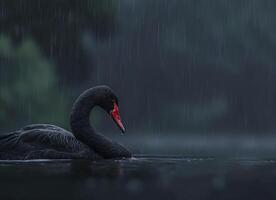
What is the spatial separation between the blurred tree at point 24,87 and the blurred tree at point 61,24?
59 cm

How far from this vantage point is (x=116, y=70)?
33.2 m

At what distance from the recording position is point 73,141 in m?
9.82

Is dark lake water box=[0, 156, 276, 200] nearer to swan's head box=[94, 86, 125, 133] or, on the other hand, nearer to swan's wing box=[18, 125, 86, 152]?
swan's wing box=[18, 125, 86, 152]

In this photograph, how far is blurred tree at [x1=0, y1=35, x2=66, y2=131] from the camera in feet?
67.9

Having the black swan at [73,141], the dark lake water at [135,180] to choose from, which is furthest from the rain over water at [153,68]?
the dark lake water at [135,180]

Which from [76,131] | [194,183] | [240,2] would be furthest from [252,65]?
[194,183]

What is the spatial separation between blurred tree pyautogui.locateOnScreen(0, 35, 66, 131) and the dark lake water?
37.4 ft

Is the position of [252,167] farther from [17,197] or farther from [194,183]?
[17,197]

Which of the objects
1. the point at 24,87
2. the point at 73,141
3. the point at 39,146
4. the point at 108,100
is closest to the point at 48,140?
the point at 39,146

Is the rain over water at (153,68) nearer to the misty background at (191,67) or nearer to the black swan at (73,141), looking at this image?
the misty background at (191,67)

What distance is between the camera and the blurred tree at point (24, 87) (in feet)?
67.9

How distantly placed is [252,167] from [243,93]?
25770 millimetres

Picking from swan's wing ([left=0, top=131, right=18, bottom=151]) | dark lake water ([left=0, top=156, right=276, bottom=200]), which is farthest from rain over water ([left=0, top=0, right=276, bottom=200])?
dark lake water ([left=0, top=156, right=276, bottom=200])

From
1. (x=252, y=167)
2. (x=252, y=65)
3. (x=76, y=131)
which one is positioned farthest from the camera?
(x=252, y=65)
